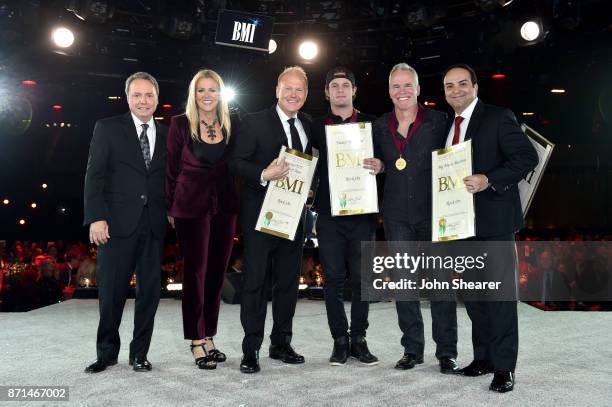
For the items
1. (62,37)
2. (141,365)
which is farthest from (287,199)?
(62,37)

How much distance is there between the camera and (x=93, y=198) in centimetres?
353

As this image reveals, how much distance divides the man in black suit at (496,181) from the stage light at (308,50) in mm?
4894

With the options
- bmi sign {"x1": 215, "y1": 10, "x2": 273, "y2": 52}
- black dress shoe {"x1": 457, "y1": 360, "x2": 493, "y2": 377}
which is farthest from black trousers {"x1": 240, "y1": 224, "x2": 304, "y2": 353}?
bmi sign {"x1": 215, "y1": 10, "x2": 273, "y2": 52}

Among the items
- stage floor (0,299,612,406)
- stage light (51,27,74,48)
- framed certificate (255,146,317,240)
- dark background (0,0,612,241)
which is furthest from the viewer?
stage light (51,27,74,48)

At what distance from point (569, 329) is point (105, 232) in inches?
144

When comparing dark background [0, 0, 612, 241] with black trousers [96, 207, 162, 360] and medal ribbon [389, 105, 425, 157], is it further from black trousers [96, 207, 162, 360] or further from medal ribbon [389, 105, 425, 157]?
black trousers [96, 207, 162, 360]

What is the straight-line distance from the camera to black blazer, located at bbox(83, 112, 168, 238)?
355cm

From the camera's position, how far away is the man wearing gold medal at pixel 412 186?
3.54m

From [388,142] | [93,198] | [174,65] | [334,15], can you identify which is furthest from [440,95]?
[93,198]

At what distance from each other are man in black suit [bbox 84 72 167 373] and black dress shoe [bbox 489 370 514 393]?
6.24 ft

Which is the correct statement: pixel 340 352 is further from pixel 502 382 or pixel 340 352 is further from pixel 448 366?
pixel 502 382

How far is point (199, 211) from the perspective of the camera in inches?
141

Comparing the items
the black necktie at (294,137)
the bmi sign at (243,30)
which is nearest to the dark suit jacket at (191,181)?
the black necktie at (294,137)

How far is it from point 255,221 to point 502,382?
5.26 feet
